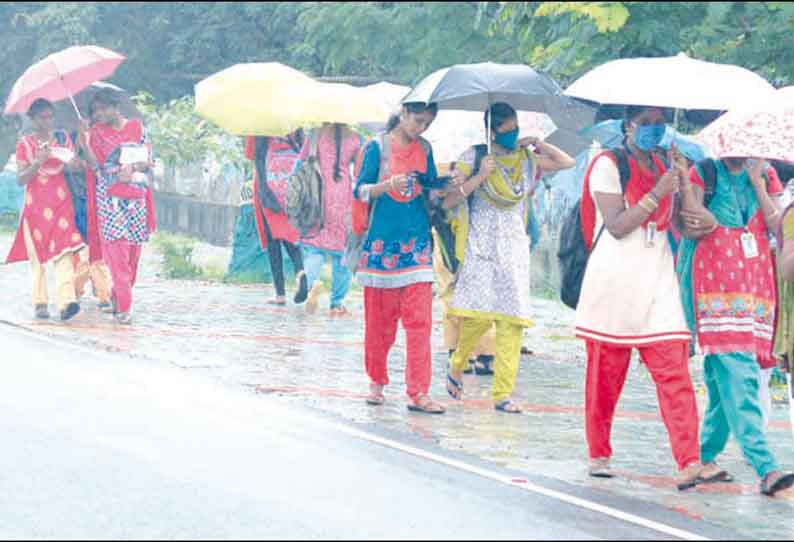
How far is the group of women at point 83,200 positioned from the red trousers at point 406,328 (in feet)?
15.7

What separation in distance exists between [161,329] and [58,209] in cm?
172

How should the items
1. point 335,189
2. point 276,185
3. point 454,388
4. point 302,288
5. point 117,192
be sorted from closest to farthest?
point 454,388
point 117,192
point 335,189
point 302,288
point 276,185

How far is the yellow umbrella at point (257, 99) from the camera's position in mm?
17266

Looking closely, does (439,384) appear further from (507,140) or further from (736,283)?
(736,283)

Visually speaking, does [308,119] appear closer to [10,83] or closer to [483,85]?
[483,85]

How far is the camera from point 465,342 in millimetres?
11805

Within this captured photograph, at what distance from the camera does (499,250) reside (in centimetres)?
1166

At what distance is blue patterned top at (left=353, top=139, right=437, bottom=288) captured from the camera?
11.4m

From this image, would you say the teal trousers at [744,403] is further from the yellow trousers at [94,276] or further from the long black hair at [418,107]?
the yellow trousers at [94,276]

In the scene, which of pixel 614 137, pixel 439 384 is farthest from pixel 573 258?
pixel 439 384

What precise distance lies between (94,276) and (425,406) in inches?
253

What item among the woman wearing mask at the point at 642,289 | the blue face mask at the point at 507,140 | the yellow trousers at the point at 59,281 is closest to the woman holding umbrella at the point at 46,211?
the yellow trousers at the point at 59,281

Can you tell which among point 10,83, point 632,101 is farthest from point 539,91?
point 10,83

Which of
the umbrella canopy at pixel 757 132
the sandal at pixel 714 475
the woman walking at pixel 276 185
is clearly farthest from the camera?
the woman walking at pixel 276 185
